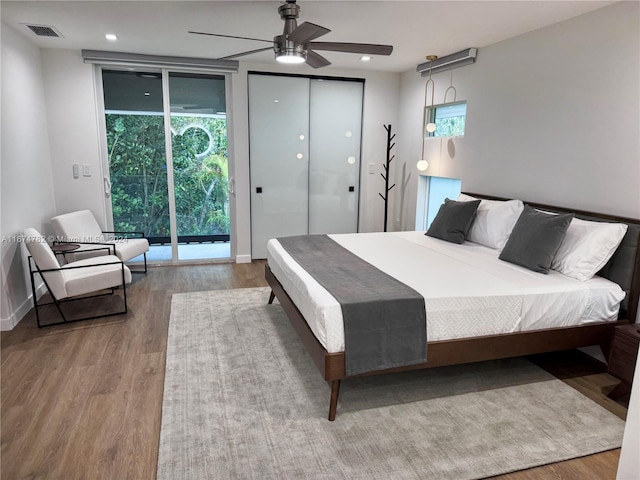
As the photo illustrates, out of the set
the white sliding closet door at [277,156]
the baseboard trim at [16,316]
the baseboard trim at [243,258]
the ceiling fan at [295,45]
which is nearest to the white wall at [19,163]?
the baseboard trim at [16,316]

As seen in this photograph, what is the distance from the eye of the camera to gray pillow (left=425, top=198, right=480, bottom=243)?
4031 mm

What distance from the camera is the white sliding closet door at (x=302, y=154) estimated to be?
5.59 meters

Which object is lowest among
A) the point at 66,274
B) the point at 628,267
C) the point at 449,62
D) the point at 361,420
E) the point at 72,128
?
the point at 361,420

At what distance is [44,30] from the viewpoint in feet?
12.9

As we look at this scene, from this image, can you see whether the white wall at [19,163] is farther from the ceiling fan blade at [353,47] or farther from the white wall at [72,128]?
the ceiling fan blade at [353,47]

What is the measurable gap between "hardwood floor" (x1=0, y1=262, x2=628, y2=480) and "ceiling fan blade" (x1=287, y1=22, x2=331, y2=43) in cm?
247

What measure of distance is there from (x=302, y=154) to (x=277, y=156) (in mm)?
353

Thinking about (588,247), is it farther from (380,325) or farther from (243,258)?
(243,258)

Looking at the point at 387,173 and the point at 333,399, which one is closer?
the point at 333,399

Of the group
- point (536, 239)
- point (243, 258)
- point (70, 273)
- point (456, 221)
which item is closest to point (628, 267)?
point (536, 239)

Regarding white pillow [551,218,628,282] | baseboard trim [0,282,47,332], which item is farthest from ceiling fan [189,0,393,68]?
baseboard trim [0,282,47,332]

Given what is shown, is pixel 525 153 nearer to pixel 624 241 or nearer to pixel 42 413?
pixel 624 241

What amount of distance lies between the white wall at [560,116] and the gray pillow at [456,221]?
1.35 feet

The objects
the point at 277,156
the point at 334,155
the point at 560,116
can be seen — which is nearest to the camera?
the point at 560,116
